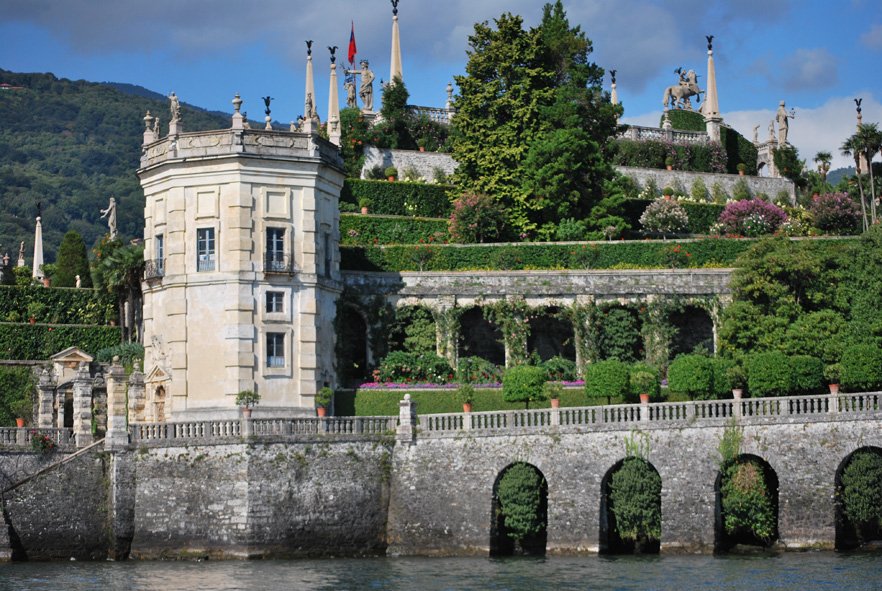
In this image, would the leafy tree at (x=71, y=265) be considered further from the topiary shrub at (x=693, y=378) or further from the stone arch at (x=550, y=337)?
the topiary shrub at (x=693, y=378)

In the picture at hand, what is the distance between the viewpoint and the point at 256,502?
54.5m

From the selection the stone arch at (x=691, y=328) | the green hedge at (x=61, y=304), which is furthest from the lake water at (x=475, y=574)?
the green hedge at (x=61, y=304)

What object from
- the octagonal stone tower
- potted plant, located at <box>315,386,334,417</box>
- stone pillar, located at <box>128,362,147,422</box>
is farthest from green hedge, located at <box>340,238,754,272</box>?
stone pillar, located at <box>128,362,147,422</box>

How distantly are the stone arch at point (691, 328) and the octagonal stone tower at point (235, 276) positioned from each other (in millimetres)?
15706

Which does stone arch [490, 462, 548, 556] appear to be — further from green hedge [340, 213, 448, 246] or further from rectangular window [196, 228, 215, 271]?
green hedge [340, 213, 448, 246]

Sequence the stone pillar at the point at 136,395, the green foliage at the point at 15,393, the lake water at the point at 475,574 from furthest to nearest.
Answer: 1. the green foliage at the point at 15,393
2. the stone pillar at the point at 136,395
3. the lake water at the point at 475,574

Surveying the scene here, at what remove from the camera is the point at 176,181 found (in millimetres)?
62875

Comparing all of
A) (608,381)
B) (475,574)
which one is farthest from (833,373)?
(475,574)

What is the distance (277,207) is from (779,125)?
46764 millimetres

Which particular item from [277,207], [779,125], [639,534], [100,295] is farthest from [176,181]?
[779,125]

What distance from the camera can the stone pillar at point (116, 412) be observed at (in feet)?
184

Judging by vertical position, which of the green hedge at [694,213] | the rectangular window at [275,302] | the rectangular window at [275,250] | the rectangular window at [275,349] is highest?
the green hedge at [694,213]

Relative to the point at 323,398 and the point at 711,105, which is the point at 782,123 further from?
the point at 323,398

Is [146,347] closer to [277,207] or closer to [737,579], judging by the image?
[277,207]
